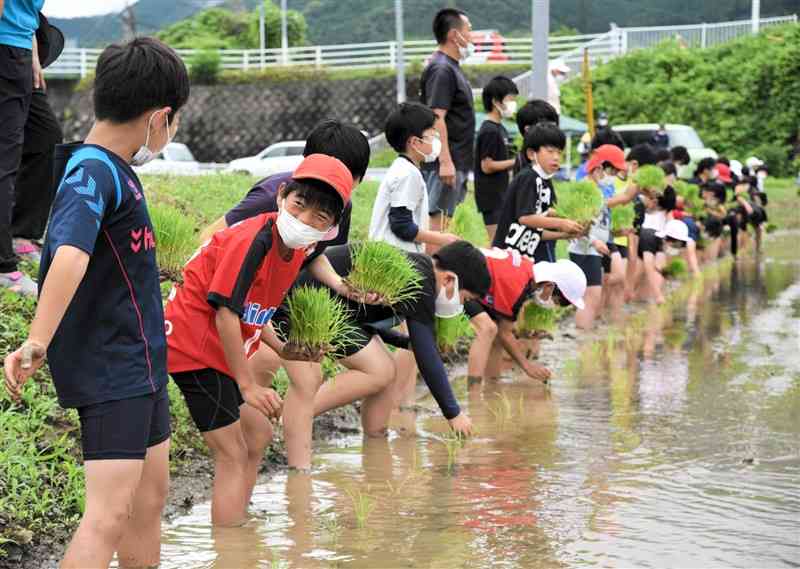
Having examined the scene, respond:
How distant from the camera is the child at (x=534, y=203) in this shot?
8719mm

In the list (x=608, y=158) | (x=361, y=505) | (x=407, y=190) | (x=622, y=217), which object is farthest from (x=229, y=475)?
(x=622, y=217)

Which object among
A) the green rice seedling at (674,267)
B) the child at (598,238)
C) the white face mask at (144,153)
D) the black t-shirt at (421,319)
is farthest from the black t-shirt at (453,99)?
the green rice seedling at (674,267)

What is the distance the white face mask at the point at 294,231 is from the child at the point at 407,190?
2427 millimetres

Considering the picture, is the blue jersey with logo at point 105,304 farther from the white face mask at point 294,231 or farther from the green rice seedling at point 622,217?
the green rice seedling at point 622,217

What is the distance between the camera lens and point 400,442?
6785 millimetres

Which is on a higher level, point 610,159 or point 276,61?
point 276,61

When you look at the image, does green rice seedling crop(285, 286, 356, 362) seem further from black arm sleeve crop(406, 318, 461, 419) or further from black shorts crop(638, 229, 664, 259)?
black shorts crop(638, 229, 664, 259)

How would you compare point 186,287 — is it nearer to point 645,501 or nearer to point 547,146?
point 645,501

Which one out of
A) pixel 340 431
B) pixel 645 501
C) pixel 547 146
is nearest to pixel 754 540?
pixel 645 501

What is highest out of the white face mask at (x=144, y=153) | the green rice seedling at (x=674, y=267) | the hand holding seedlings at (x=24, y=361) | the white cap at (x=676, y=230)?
the white face mask at (x=144, y=153)

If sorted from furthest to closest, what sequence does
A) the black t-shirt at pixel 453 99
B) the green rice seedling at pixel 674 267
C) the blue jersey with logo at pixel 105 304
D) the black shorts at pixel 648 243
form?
the green rice seedling at pixel 674 267 → the black shorts at pixel 648 243 → the black t-shirt at pixel 453 99 → the blue jersey with logo at pixel 105 304

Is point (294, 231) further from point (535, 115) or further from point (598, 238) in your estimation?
point (598, 238)

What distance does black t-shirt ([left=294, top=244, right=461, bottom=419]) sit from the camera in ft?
20.5

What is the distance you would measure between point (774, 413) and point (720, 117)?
34.6 meters
